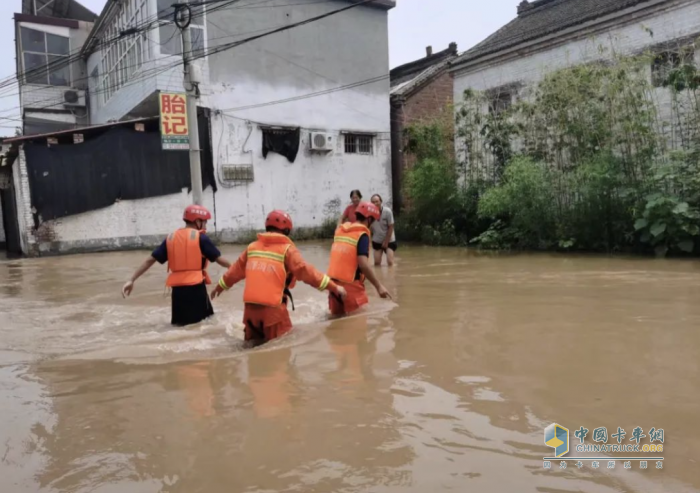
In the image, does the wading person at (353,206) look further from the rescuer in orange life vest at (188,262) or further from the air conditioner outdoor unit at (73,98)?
the air conditioner outdoor unit at (73,98)

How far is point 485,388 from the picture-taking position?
3461mm

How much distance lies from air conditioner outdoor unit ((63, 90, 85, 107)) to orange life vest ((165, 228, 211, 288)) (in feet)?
75.7

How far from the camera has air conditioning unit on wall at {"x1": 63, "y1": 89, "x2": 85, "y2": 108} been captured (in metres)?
25.1

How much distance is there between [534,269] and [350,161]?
1206 cm

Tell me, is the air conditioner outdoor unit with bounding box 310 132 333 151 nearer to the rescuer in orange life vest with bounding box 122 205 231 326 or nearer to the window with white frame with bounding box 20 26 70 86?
the window with white frame with bounding box 20 26 70 86

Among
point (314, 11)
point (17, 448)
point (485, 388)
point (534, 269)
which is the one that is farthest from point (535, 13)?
point (17, 448)

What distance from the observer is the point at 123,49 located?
1927 centimetres

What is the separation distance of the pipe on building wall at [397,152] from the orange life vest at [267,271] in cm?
1766

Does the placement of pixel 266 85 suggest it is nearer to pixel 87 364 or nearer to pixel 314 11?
pixel 314 11

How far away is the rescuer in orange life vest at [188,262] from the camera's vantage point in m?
5.37

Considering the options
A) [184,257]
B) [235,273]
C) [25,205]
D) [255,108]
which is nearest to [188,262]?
[184,257]

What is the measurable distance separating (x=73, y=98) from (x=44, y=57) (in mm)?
1913

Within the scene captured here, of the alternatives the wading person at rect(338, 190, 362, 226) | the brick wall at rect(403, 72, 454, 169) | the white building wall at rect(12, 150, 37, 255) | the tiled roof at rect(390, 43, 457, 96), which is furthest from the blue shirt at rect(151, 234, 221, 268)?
the tiled roof at rect(390, 43, 457, 96)

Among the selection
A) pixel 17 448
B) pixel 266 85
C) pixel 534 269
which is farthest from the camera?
pixel 266 85
